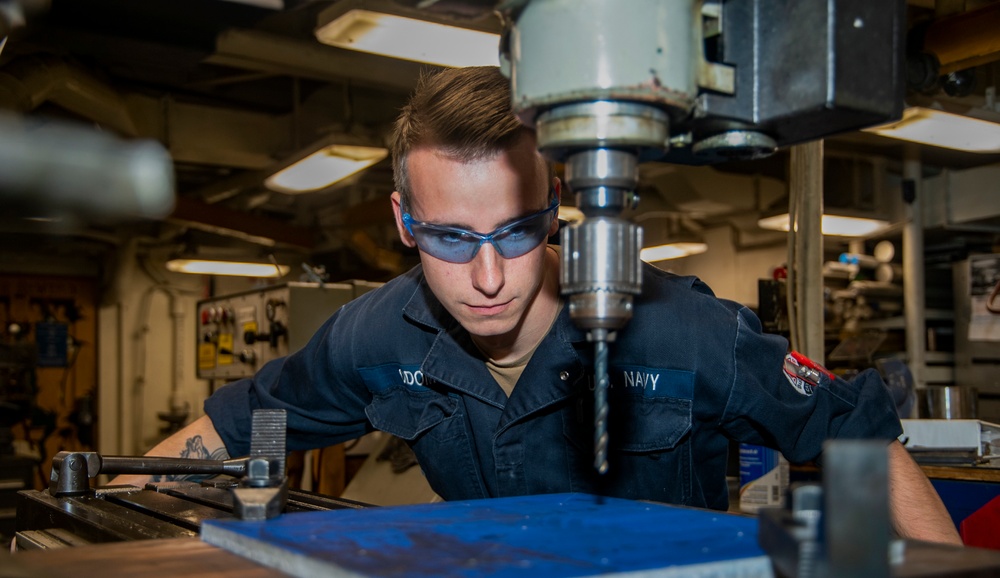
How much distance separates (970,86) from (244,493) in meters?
2.92

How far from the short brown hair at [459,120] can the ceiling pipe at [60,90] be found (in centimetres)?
192

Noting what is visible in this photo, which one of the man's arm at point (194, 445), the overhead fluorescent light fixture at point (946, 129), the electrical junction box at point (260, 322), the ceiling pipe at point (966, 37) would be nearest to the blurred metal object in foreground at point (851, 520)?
the man's arm at point (194, 445)

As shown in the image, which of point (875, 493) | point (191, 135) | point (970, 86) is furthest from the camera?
point (191, 135)

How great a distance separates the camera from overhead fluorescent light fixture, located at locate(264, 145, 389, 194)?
358 cm

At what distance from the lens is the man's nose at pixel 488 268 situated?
115 cm

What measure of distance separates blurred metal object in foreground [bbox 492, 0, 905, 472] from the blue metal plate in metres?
0.08

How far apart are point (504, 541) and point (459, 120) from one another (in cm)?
68

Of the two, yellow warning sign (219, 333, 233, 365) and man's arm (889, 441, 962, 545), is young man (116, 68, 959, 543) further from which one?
yellow warning sign (219, 333, 233, 365)

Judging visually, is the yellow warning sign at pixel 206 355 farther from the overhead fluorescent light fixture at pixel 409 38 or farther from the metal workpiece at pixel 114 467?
the metal workpiece at pixel 114 467

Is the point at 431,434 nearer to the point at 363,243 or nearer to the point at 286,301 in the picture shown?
the point at 286,301

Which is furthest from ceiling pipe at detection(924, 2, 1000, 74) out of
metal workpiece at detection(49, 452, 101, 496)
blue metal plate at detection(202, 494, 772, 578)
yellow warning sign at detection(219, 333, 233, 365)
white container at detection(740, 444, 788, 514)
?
yellow warning sign at detection(219, 333, 233, 365)

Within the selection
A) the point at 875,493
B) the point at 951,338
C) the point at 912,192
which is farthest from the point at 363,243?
the point at 875,493

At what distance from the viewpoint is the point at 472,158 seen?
1170 mm

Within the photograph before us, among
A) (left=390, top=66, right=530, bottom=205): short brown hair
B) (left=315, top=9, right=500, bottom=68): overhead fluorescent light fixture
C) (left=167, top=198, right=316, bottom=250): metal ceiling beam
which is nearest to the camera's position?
(left=390, top=66, right=530, bottom=205): short brown hair
